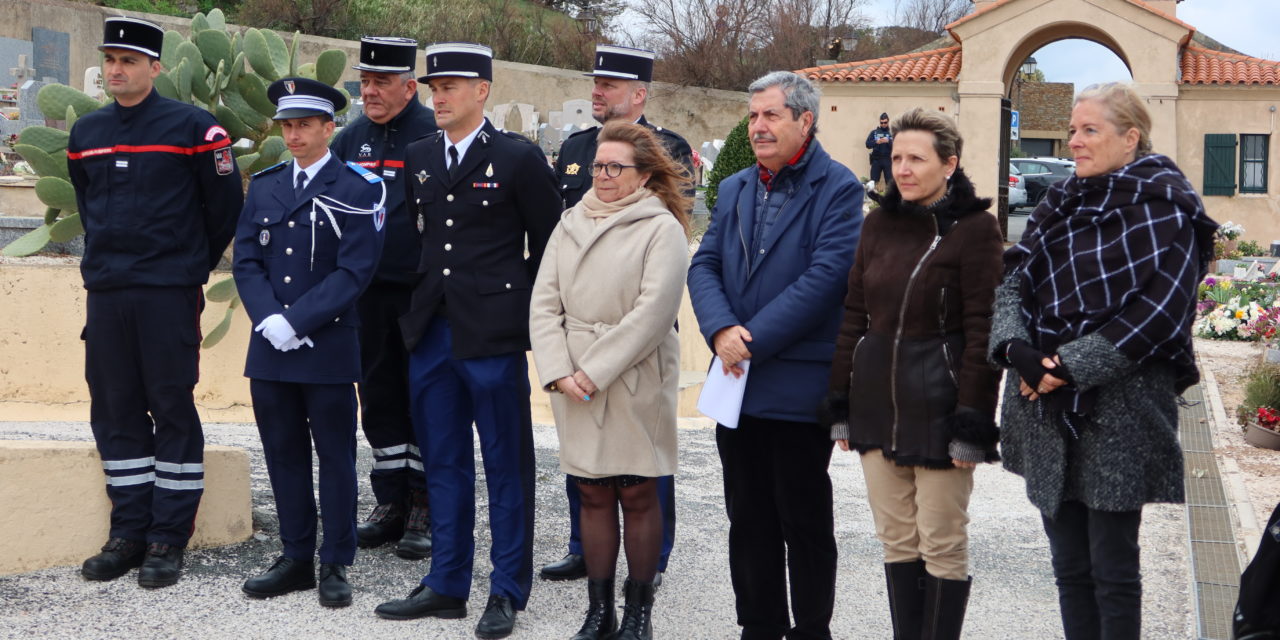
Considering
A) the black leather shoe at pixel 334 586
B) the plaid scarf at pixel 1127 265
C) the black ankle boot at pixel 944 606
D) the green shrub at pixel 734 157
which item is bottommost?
the black leather shoe at pixel 334 586

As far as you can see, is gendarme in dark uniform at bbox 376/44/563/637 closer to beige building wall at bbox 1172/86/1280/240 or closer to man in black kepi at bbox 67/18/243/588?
man in black kepi at bbox 67/18/243/588

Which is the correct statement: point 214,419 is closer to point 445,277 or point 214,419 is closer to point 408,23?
point 445,277

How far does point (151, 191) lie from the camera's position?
16.2ft

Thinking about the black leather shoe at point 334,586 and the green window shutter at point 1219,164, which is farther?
the green window shutter at point 1219,164

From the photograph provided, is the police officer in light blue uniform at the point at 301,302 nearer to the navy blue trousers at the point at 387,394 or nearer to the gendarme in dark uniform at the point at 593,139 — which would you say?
the navy blue trousers at the point at 387,394

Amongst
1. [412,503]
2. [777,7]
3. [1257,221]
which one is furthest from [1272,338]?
[777,7]

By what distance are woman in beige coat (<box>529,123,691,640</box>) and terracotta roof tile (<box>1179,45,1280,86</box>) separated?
937 inches

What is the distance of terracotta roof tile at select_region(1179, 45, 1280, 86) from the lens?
82.1 ft

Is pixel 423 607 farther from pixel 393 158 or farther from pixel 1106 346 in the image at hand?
pixel 1106 346

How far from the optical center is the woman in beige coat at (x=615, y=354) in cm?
428

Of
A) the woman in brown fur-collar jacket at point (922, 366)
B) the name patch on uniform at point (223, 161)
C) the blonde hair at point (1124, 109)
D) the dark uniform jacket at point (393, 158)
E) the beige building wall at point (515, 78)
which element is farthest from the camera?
the beige building wall at point (515, 78)

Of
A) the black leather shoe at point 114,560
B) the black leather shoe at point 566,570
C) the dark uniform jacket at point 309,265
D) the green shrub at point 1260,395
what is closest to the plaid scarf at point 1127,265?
the black leather shoe at point 566,570

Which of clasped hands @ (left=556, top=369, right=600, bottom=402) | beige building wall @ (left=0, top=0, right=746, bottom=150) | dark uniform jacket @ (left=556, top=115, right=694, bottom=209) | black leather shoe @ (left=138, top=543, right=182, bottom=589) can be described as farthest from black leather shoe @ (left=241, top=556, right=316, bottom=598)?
beige building wall @ (left=0, top=0, right=746, bottom=150)

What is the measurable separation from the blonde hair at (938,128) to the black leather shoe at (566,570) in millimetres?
2291
